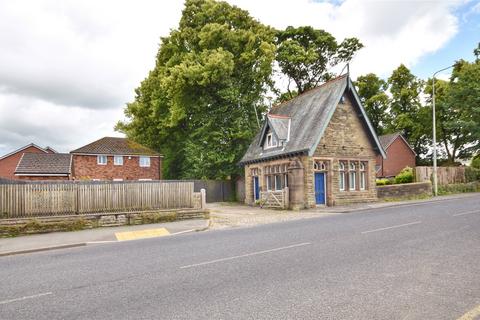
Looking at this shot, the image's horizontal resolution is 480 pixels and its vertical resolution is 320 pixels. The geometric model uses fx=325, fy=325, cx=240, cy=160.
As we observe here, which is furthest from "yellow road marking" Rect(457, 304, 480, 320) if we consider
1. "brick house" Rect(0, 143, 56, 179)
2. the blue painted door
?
"brick house" Rect(0, 143, 56, 179)

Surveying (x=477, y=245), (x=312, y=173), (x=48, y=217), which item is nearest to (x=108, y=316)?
(x=477, y=245)

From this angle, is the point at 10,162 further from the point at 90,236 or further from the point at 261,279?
the point at 261,279

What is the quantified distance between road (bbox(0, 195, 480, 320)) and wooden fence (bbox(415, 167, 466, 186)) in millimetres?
19300

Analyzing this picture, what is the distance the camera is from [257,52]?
3153 cm

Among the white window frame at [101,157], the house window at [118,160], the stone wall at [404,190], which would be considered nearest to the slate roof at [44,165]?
the white window frame at [101,157]

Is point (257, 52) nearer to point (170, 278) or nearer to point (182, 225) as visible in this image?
point (182, 225)

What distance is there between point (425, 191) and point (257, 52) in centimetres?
1936

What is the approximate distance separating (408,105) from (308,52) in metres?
20.2

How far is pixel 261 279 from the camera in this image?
6242 mm

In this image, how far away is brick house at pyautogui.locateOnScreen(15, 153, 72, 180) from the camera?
1476 inches

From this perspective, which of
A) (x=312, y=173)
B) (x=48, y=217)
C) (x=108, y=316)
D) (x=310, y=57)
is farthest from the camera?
(x=310, y=57)

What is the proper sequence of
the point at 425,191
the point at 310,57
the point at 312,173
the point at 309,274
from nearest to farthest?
the point at 309,274
the point at 312,173
the point at 425,191
the point at 310,57

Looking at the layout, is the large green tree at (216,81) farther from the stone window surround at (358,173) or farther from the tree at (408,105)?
the tree at (408,105)

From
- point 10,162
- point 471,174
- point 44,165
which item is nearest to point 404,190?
point 471,174
